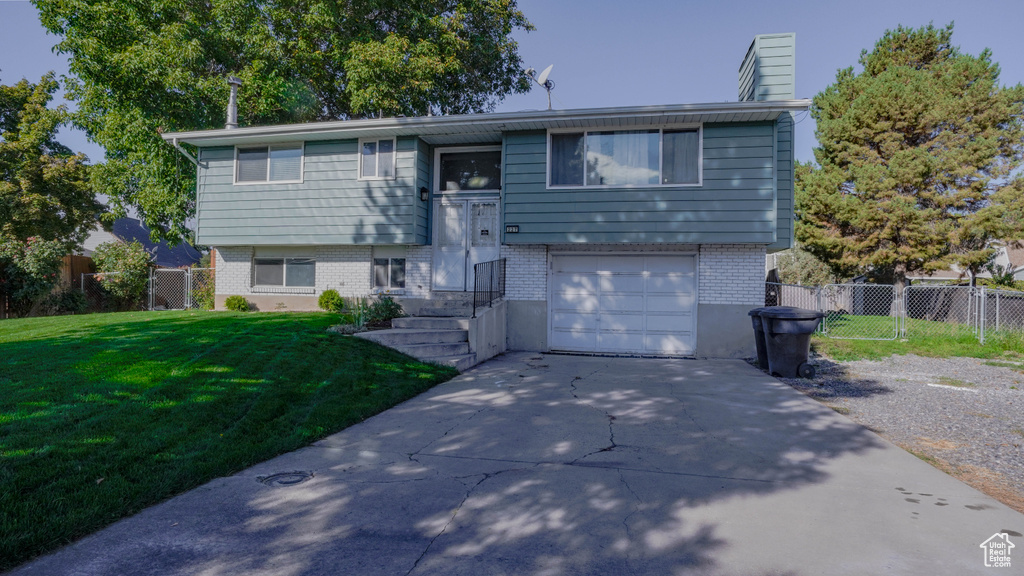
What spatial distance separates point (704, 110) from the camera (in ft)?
33.1

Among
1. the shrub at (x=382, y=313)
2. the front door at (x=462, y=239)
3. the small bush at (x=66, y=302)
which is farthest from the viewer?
the small bush at (x=66, y=302)

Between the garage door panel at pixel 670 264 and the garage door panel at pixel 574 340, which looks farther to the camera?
the garage door panel at pixel 574 340

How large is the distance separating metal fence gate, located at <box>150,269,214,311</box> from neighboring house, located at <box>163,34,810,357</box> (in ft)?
4.50

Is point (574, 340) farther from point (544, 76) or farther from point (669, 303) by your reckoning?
point (544, 76)

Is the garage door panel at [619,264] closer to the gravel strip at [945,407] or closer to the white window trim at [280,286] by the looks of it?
the gravel strip at [945,407]

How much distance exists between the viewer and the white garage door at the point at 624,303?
11.3 meters

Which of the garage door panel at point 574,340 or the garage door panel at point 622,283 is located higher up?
the garage door panel at point 622,283

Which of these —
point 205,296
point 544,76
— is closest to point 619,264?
point 544,76

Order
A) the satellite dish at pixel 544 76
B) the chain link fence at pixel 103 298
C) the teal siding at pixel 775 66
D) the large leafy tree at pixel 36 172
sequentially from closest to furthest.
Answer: the teal siding at pixel 775 66 < the satellite dish at pixel 544 76 < the chain link fence at pixel 103 298 < the large leafy tree at pixel 36 172

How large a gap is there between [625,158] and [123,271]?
48.0ft

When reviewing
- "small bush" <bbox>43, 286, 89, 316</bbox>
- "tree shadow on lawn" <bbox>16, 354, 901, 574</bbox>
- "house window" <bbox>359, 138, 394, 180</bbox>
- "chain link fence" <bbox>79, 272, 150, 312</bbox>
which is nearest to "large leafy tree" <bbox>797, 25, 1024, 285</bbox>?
"tree shadow on lawn" <bbox>16, 354, 901, 574</bbox>

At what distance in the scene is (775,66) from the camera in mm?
11148
